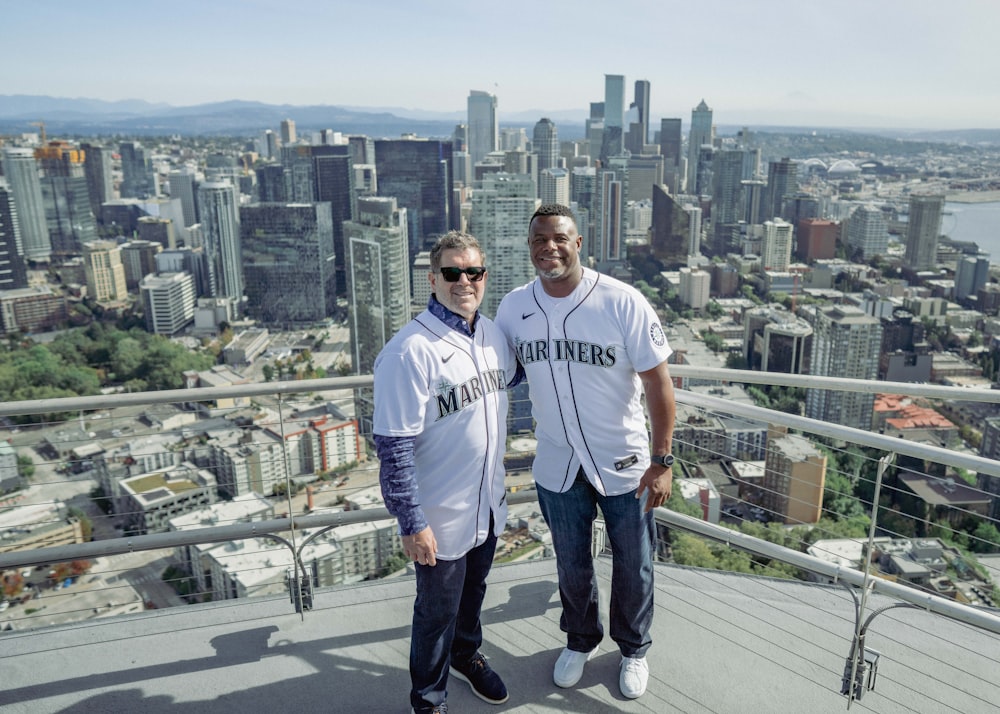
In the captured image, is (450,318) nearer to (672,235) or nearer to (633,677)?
(633,677)

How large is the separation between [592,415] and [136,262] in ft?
111

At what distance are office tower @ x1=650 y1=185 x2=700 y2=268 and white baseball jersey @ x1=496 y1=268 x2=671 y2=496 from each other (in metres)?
34.1

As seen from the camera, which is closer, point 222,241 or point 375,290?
point 375,290

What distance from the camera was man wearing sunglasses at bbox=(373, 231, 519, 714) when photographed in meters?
1.06

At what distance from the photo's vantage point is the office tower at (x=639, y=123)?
6066cm

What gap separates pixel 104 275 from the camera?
29156 mm

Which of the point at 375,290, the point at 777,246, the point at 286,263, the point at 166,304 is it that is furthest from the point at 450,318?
the point at 777,246

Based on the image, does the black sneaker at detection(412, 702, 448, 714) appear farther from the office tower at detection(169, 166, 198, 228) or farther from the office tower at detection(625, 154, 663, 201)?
the office tower at detection(625, 154, 663, 201)

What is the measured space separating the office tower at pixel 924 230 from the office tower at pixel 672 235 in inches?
354

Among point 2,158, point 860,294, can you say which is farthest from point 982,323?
point 2,158

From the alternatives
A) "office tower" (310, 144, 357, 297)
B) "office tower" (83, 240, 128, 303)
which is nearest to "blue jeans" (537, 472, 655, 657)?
"office tower" (83, 240, 128, 303)

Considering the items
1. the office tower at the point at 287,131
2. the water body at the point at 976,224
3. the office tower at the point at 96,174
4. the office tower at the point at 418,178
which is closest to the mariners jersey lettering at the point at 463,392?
the office tower at the point at 418,178

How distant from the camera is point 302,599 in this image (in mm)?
1536

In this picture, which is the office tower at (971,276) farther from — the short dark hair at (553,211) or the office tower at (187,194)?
the office tower at (187,194)
